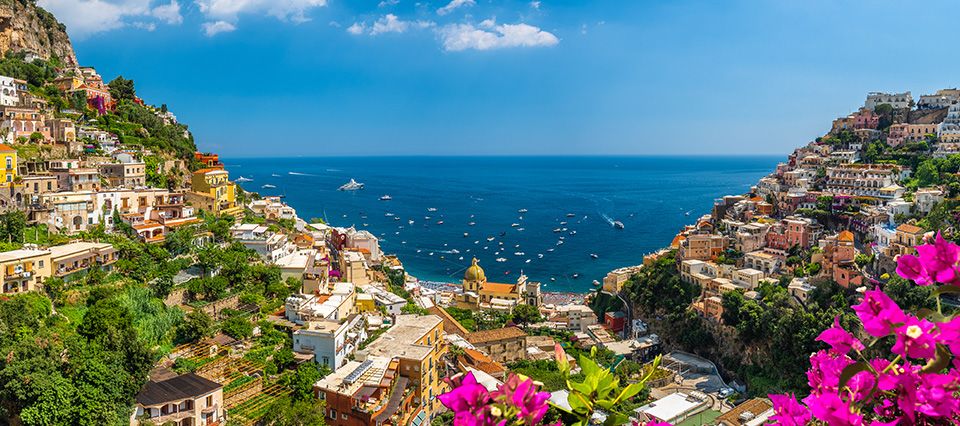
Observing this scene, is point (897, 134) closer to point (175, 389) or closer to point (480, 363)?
point (480, 363)

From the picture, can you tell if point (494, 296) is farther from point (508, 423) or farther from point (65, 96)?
point (508, 423)

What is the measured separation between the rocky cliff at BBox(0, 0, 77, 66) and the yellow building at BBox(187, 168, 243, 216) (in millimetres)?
13683

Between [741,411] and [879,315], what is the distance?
17.6m

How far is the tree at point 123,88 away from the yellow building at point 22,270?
18362mm

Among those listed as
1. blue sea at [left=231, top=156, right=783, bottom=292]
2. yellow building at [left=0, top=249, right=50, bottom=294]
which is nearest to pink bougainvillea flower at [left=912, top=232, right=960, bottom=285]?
yellow building at [left=0, top=249, right=50, bottom=294]

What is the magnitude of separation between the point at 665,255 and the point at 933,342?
3155 centimetres

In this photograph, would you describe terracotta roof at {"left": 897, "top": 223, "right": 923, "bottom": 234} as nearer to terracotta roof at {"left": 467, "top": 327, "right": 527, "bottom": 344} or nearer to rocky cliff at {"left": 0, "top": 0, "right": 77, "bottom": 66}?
terracotta roof at {"left": 467, "top": 327, "right": 527, "bottom": 344}

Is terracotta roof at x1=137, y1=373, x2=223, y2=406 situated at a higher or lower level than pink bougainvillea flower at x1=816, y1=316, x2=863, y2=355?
lower

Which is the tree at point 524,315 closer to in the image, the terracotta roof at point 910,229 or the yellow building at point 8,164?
the terracotta roof at point 910,229

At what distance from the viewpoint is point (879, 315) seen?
1.53m

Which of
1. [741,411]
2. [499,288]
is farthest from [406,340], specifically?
[499,288]

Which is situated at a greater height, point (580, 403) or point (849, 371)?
point (849, 371)

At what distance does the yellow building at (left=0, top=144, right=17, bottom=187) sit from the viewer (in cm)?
1988

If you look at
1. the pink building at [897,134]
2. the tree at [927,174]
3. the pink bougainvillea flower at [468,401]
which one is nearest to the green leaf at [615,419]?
the pink bougainvillea flower at [468,401]
